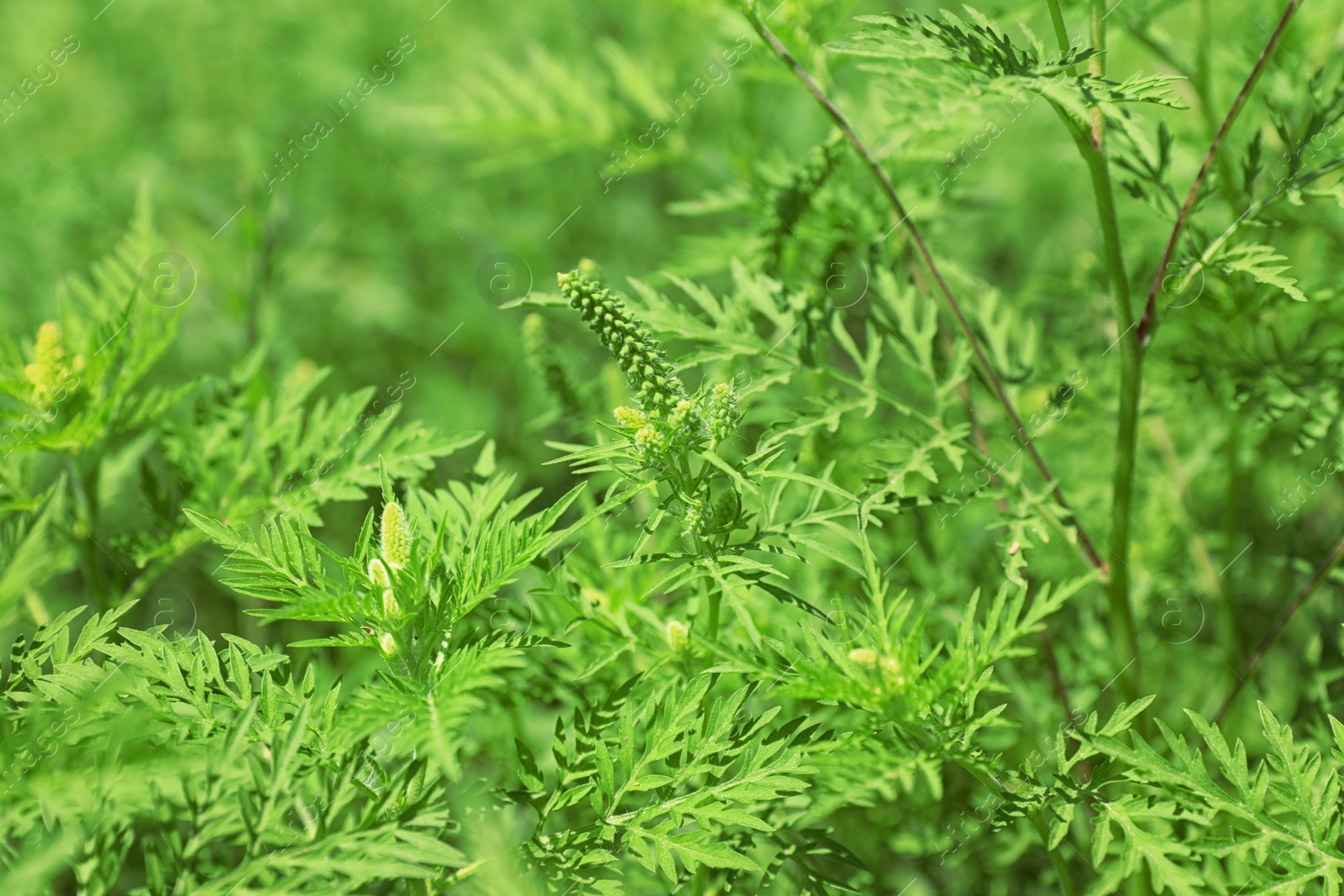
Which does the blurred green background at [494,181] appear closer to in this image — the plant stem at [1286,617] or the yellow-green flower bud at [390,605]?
the plant stem at [1286,617]

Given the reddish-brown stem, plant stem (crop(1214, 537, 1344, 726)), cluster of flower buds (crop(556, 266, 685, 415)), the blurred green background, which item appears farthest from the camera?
the blurred green background

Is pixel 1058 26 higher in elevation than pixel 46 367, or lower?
lower

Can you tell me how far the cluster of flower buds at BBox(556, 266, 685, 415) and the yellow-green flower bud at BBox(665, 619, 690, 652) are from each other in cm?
31

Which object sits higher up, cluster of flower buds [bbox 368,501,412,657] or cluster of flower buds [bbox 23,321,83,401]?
cluster of flower buds [bbox 23,321,83,401]

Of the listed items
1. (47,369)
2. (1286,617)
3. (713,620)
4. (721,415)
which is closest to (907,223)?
(721,415)

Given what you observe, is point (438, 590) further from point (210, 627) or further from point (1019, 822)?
point (210, 627)

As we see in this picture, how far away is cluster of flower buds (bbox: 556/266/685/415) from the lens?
101 cm

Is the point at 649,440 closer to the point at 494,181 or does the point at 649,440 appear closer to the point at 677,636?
the point at 677,636

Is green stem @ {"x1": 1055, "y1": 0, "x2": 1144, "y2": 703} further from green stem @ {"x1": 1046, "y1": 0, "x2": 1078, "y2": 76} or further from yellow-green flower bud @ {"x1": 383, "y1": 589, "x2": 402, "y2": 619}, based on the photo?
yellow-green flower bud @ {"x1": 383, "y1": 589, "x2": 402, "y2": 619}

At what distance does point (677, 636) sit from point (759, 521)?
20 cm

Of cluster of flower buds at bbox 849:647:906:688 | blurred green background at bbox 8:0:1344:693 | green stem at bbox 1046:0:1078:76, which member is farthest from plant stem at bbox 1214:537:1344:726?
green stem at bbox 1046:0:1078:76

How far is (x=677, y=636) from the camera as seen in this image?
126 cm

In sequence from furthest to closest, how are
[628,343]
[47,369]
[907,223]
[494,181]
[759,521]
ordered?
1. [494,181]
2. [47,369]
3. [907,223]
4. [759,521]
5. [628,343]

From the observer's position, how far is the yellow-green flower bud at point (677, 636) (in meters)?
1.25
